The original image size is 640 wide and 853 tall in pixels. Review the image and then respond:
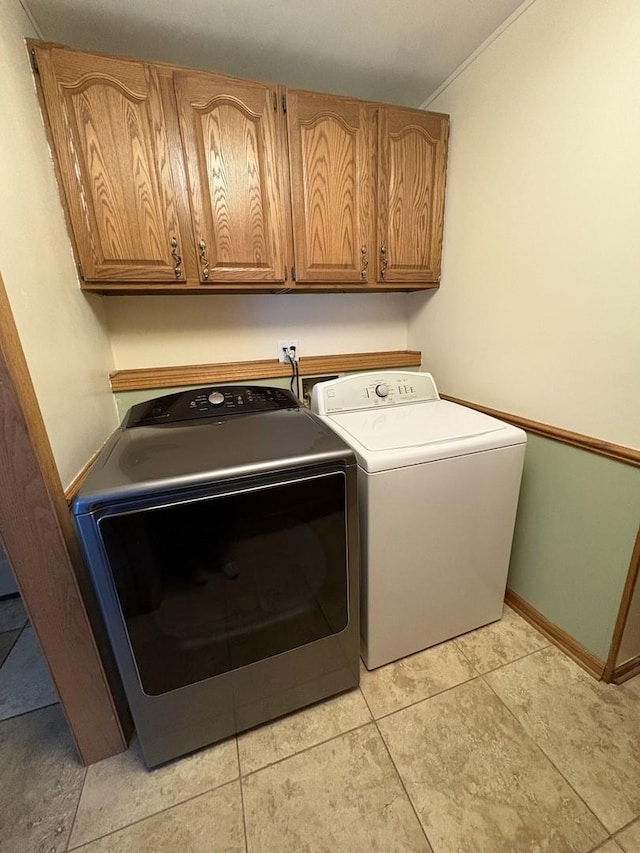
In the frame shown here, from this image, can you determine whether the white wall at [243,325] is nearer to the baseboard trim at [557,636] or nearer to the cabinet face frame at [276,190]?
the cabinet face frame at [276,190]

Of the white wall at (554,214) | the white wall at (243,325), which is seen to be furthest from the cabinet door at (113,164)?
the white wall at (554,214)

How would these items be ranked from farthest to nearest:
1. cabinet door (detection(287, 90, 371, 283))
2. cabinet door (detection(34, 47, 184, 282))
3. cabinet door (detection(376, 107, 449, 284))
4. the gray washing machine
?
cabinet door (detection(376, 107, 449, 284)) < cabinet door (detection(287, 90, 371, 283)) < cabinet door (detection(34, 47, 184, 282)) < the gray washing machine

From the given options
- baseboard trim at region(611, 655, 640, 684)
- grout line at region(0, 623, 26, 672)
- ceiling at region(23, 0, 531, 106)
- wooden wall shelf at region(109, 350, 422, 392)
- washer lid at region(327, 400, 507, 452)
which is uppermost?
ceiling at region(23, 0, 531, 106)

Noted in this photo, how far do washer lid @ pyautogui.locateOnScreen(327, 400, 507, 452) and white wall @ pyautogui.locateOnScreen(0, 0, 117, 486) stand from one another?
0.86 metres

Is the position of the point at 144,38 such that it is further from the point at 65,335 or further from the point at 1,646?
the point at 1,646

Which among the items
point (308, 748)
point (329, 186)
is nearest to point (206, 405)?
point (329, 186)

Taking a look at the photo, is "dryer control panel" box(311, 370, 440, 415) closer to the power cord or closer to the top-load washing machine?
the top-load washing machine

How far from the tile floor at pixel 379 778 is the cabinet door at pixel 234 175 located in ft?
5.47

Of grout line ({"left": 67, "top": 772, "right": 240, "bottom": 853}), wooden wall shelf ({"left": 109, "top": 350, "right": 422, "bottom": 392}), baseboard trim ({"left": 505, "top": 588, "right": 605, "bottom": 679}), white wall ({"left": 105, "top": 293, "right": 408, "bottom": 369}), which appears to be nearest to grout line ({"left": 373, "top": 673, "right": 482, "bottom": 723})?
baseboard trim ({"left": 505, "top": 588, "right": 605, "bottom": 679})

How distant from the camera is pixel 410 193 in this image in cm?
155

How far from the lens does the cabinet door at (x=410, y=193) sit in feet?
4.83

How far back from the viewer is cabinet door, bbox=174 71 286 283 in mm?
1231

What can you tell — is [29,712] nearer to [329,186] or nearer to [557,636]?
[557,636]

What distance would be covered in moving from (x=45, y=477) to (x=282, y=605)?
71 cm
